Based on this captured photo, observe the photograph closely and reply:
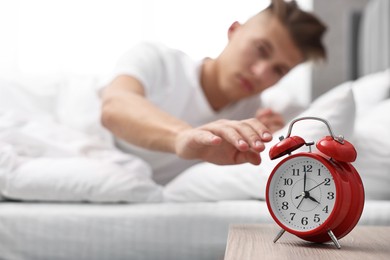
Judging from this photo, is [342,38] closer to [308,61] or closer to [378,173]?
[308,61]

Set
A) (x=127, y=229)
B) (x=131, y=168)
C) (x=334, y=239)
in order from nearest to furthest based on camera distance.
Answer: (x=334, y=239)
(x=127, y=229)
(x=131, y=168)

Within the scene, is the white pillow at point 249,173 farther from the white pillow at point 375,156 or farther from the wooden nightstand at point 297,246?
the wooden nightstand at point 297,246

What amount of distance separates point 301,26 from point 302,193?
1.07 meters

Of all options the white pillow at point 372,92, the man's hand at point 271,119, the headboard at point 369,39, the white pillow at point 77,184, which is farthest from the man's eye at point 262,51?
the headboard at point 369,39

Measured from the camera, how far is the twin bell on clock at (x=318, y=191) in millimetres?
867

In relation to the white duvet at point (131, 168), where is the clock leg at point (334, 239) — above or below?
above

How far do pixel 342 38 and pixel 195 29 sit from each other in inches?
29.1

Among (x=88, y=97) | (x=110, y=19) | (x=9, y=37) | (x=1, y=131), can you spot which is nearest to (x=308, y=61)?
(x=88, y=97)

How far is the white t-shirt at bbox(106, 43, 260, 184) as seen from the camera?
1.84 metres

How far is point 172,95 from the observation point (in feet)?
6.40

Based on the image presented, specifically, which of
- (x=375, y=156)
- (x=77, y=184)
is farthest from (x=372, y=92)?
(x=77, y=184)

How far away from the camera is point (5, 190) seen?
1452 millimetres

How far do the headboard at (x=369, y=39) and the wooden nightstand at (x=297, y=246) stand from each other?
152cm

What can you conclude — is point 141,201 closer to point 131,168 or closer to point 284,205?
point 131,168
